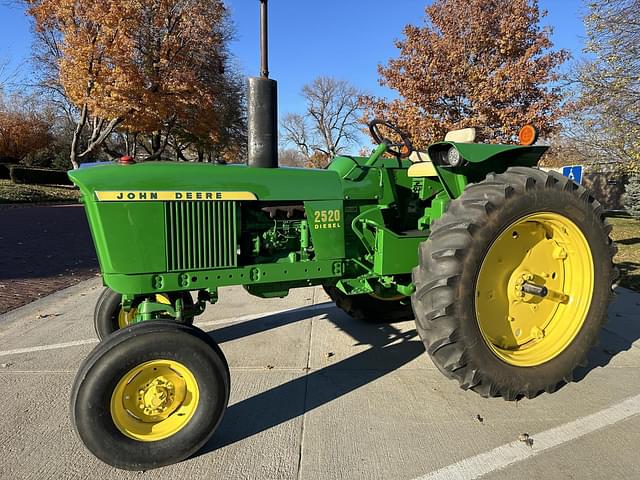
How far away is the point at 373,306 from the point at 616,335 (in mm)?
2270

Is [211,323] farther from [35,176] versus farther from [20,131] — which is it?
[20,131]

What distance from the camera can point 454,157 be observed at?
116 inches

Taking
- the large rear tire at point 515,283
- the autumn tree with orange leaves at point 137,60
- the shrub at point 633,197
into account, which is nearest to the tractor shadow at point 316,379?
the large rear tire at point 515,283

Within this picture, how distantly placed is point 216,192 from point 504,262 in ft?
6.68

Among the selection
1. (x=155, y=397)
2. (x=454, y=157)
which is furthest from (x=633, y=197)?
(x=155, y=397)

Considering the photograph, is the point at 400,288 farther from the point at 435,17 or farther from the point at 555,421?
the point at 435,17

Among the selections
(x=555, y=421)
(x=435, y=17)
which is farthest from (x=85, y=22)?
(x=555, y=421)

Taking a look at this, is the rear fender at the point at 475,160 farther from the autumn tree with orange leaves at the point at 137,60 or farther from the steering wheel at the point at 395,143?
the autumn tree with orange leaves at the point at 137,60

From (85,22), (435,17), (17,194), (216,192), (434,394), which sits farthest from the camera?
(17,194)

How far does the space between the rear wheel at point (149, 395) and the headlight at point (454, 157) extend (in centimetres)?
195

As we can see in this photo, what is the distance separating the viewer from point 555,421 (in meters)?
2.66

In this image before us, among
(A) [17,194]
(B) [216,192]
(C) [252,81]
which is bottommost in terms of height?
(A) [17,194]

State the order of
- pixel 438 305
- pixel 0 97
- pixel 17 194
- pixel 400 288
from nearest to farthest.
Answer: pixel 438 305
pixel 400 288
pixel 17 194
pixel 0 97

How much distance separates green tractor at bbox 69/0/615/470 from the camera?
2289 mm
